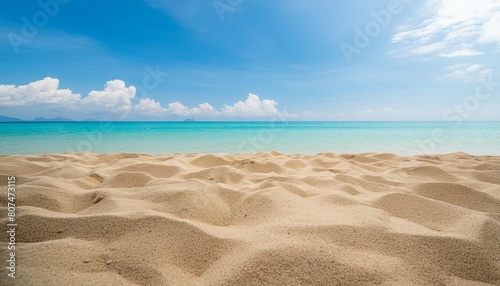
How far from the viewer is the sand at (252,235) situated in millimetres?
859

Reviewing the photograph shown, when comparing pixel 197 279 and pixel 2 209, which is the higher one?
pixel 2 209

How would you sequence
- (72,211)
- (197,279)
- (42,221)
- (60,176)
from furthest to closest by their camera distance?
1. (60,176)
2. (72,211)
3. (42,221)
4. (197,279)

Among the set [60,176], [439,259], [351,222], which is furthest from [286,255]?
[60,176]

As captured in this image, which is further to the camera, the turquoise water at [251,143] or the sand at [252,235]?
the turquoise water at [251,143]

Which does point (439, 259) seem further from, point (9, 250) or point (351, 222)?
point (9, 250)

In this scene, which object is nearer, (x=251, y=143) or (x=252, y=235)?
(x=252, y=235)

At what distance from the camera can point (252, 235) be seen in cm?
114

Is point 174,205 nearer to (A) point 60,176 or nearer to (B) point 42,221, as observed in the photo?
(B) point 42,221

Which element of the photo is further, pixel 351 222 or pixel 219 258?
pixel 351 222

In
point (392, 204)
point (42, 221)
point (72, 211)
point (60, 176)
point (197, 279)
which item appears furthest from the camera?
point (60, 176)

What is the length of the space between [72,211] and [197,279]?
3.53 ft

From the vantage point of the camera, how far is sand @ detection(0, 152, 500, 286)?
859 millimetres

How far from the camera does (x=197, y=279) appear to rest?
2.92ft

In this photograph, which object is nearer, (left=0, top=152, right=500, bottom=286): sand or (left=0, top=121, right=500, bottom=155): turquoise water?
(left=0, top=152, right=500, bottom=286): sand
